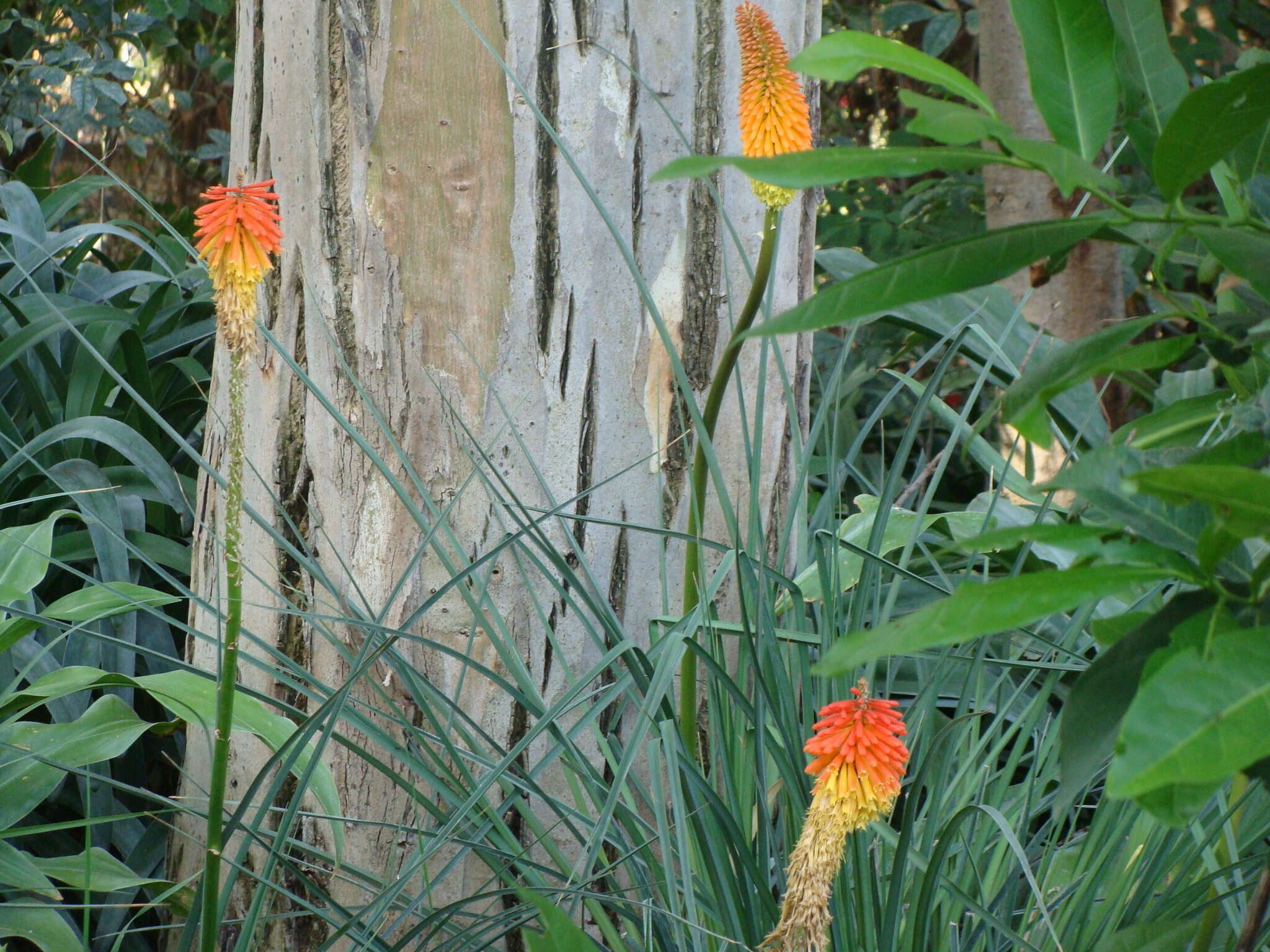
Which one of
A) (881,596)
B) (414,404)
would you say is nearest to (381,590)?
(414,404)

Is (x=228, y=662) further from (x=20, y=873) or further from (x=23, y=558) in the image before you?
(x=23, y=558)

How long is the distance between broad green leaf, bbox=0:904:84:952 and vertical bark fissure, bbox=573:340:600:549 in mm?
504

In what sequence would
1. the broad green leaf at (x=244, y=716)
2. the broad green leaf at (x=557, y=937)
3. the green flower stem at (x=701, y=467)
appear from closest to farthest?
the broad green leaf at (x=557, y=937), the green flower stem at (x=701, y=467), the broad green leaf at (x=244, y=716)

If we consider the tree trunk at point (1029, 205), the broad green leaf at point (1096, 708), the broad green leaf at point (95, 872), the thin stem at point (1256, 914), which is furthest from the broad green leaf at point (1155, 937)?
the tree trunk at point (1029, 205)

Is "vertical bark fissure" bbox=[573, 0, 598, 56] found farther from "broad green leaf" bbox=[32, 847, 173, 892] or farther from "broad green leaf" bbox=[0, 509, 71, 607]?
"broad green leaf" bbox=[32, 847, 173, 892]

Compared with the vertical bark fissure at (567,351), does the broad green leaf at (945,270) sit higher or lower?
higher

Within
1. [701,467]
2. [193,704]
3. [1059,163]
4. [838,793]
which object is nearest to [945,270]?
[1059,163]

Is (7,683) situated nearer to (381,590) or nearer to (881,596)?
(381,590)

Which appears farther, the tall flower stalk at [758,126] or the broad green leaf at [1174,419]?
the tall flower stalk at [758,126]

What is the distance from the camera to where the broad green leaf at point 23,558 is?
938 mm

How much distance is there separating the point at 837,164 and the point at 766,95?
44 centimetres

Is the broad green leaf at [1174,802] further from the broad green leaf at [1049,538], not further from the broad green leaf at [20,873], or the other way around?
the broad green leaf at [20,873]

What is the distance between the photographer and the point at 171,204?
328 centimetres

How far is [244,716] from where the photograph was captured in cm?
82
